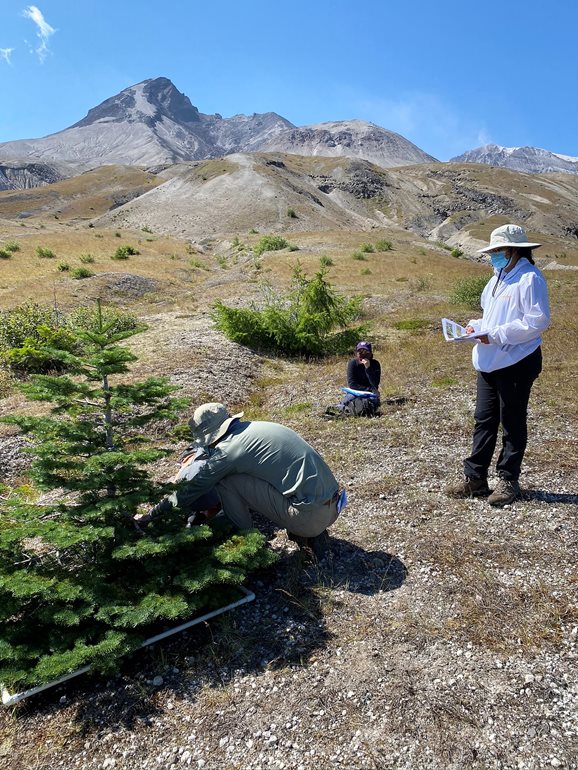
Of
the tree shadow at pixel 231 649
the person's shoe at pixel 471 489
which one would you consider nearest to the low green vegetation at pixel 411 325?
the person's shoe at pixel 471 489

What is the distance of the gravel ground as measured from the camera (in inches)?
128

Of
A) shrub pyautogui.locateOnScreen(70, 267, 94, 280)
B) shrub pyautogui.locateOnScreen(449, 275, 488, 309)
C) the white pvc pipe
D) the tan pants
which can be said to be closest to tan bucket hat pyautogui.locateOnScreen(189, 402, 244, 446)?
the tan pants

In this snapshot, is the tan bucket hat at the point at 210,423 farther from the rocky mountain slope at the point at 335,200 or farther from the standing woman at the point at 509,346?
the rocky mountain slope at the point at 335,200

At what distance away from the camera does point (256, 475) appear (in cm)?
478

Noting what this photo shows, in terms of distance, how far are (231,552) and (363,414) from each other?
19.1 feet

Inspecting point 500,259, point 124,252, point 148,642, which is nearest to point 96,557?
point 148,642

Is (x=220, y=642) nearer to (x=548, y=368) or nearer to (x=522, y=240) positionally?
(x=522, y=240)

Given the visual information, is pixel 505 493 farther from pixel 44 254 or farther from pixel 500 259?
pixel 44 254

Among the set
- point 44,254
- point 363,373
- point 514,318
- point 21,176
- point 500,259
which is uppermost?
point 21,176

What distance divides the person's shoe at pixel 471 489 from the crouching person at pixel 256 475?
2.04 meters

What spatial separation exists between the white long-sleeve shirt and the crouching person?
2189 millimetres

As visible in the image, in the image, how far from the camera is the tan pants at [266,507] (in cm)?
479

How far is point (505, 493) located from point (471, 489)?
15.9 inches

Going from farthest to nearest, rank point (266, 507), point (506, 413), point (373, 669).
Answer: point (506, 413)
point (266, 507)
point (373, 669)
